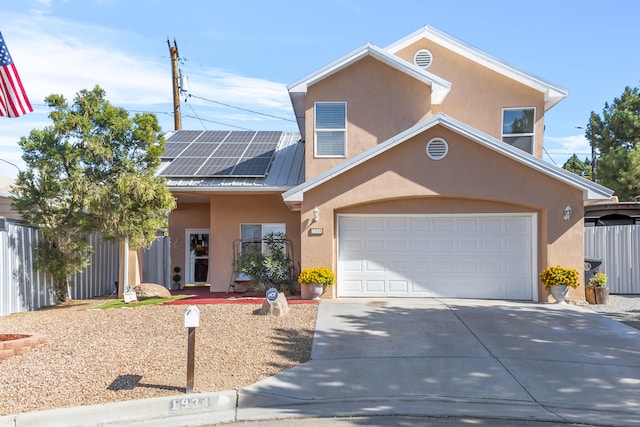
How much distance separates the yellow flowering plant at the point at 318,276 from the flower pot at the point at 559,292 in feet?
17.2

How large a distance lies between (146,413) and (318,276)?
7145 mm

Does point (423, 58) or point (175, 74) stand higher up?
point (175, 74)

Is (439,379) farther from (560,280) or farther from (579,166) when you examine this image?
(579,166)

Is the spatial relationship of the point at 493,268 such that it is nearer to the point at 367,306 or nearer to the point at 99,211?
the point at 367,306

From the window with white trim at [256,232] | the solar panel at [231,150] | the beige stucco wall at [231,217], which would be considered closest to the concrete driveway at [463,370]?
the window with white trim at [256,232]

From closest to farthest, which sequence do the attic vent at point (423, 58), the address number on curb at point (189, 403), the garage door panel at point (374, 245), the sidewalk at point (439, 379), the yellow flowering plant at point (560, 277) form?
the sidewalk at point (439, 379) → the address number on curb at point (189, 403) → the yellow flowering plant at point (560, 277) → the garage door panel at point (374, 245) → the attic vent at point (423, 58)

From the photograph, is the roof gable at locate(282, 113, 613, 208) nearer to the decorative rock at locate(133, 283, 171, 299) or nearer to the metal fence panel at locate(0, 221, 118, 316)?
the decorative rock at locate(133, 283, 171, 299)

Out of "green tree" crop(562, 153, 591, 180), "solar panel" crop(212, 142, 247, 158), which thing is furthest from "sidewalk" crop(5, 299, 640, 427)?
"green tree" crop(562, 153, 591, 180)

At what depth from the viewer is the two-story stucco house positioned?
13.3 meters

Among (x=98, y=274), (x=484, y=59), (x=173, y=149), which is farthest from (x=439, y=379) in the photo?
(x=173, y=149)

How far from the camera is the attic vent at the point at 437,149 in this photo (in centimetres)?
1344

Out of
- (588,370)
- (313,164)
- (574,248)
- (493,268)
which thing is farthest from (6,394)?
(574,248)

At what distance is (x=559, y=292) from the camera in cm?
1291

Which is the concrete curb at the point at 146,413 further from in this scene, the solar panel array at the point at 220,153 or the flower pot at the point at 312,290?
the solar panel array at the point at 220,153
